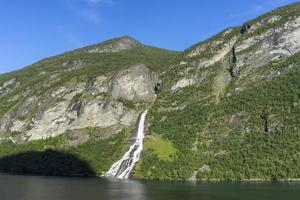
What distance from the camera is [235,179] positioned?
7372 inches

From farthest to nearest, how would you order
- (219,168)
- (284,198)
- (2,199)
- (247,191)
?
(219,168) < (247,191) < (284,198) < (2,199)

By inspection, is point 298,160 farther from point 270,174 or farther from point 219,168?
point 219,168

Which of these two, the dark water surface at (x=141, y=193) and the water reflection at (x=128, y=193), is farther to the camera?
the water reflection at (x=128, y=193)

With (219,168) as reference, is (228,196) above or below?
below

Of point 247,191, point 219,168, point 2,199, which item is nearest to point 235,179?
point 219,168

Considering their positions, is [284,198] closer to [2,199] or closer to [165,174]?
[2,199]

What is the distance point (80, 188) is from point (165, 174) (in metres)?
59.7


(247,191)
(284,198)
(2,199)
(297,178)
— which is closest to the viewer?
(2,199)

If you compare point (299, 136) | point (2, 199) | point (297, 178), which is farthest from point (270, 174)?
point (2, 199)

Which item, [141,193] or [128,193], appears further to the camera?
[128,193]

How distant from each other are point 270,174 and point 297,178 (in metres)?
10.3

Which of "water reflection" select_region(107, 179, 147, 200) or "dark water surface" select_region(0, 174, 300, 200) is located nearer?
"dark water surface" select_region(0, 174, 300, 200)

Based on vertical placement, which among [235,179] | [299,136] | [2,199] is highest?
[299,136]

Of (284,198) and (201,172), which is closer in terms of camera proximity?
(284,198)
